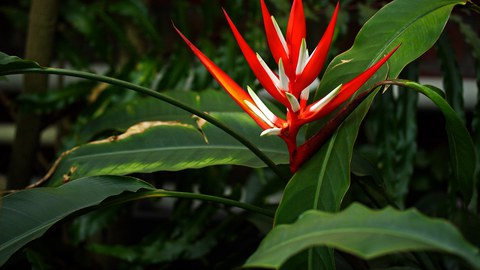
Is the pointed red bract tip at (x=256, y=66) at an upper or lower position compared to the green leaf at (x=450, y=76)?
upper

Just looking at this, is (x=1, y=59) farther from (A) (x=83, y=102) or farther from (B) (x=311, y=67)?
(A) (x=83, y=102)

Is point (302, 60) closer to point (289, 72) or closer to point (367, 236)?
point (289, 72)

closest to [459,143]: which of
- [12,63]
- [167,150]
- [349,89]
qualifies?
[349,89]

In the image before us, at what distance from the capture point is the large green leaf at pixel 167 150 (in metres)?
0.75

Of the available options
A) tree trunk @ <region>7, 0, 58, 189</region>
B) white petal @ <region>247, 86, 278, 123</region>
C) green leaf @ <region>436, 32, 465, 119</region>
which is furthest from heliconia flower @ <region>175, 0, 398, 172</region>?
tree trunk @ <region>7, 0, 58, 189</region>

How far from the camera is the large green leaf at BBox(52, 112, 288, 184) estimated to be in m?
0.75

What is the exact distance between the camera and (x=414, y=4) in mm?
687

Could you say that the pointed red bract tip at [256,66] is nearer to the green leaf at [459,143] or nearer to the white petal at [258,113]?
the white petal at [258,113]

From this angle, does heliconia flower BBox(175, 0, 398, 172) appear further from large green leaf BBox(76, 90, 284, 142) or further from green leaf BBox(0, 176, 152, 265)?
large green leaf BBox(76, 90, 284, 142)

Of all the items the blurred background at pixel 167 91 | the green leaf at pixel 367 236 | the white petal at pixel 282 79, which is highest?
the white petal at pixel 282 79

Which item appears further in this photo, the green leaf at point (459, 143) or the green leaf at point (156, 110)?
the green leaf at point (156, 110)

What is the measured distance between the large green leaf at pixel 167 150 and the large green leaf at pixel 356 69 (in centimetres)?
12

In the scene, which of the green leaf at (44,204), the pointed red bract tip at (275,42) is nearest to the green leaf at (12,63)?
the green leaf at (44,204)

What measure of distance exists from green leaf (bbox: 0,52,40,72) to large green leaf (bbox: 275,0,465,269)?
29 centimetres
